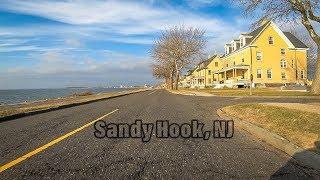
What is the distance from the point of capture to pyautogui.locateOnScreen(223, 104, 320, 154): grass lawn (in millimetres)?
7445

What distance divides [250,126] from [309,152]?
3957mm

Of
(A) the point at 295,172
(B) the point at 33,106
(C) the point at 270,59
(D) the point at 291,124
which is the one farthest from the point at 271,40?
(A) the point at 295,172

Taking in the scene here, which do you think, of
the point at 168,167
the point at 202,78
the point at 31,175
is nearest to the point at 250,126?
the point at 168,167

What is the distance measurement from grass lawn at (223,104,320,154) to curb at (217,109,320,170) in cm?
21

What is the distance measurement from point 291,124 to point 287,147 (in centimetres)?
253

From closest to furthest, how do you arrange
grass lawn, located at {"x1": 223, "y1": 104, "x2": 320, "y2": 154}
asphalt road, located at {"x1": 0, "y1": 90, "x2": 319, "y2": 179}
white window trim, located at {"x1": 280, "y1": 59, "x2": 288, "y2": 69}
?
asphalt road, located at {"x1": 0, "y1": 90, "x2": 319, "y2": 179} < grass lawn, located at {"x1": 223, "y1": 104, "x2": 320, "y2": 154} < white window trim, located at {"x1": 280, "y1": 59, "x2": 288, "y2": 69}

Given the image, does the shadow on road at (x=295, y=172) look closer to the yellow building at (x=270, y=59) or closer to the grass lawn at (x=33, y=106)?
the grass lawn at (x=33, y=106)

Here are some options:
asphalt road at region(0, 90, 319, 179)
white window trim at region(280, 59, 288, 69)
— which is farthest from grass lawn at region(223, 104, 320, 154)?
white window trim at region(280, 59, 288, 69)

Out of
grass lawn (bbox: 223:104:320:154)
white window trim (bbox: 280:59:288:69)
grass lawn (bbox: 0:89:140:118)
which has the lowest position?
grass lawn (bbox: 0:89:140:118)

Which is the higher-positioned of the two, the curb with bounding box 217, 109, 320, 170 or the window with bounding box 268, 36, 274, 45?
the window with bounding box 268, 36, 274, 45

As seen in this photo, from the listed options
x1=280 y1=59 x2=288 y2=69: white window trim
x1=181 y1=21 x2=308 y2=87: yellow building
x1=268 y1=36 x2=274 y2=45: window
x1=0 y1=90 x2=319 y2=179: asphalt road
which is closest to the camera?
x1=0 y1=90 x2=319 y2=179: asphalt road

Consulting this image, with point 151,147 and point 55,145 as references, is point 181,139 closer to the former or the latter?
point 151,147

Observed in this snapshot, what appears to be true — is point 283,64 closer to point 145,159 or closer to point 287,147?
point 287,147

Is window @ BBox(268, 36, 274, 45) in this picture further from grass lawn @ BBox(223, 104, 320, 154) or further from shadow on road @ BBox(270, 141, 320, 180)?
shadow on road @ BBox(270, 141, 320, 180)
